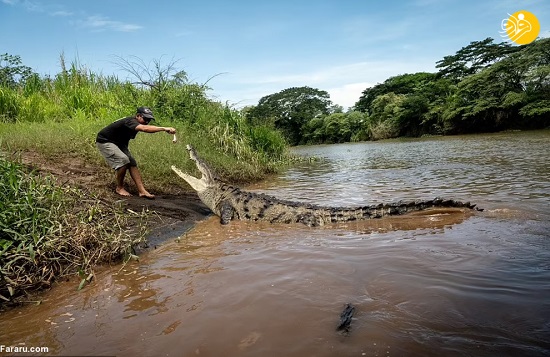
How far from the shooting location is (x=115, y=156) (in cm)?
548

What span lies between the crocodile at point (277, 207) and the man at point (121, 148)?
808 millimetres

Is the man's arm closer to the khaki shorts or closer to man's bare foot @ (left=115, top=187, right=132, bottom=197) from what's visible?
the khaki shorts

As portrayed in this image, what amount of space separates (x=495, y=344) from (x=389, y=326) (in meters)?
0.49

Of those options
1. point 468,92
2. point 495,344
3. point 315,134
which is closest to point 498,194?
point 495,344

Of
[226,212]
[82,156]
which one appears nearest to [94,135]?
[82,156]

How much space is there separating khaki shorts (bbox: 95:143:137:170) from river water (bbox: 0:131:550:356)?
1.94m

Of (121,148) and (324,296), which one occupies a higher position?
(121,148)

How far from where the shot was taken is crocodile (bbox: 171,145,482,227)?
14.8 ft

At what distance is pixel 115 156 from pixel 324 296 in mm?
4391

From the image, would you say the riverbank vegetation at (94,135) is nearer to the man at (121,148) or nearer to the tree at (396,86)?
the man at (121,148)

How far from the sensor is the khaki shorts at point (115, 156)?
214 inches

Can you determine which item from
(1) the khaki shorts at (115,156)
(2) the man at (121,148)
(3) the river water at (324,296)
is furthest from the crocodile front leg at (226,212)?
(1) the khaki shorts at (115,156)

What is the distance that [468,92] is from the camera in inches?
1081

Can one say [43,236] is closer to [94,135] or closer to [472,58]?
[94,135]
